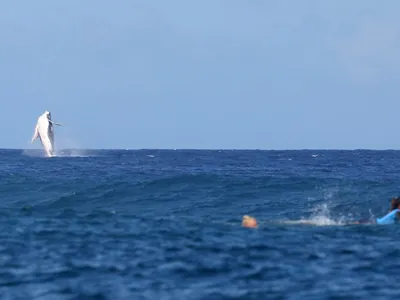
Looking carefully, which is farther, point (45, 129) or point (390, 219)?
point (45, 129)

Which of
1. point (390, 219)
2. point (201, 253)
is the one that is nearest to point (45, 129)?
point (390, 219)

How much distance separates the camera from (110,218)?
21.2 m

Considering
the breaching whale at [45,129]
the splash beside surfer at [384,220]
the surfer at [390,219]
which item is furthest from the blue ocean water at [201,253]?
the breaching whale at [45,129]

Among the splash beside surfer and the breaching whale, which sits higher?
the breaching whale

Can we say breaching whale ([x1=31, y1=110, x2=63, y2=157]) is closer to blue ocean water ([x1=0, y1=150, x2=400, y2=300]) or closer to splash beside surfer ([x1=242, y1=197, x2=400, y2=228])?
blue ocean water ([x1=0, y1=150, x2=400, y2=300])

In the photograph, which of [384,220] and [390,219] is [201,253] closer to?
[384,220]

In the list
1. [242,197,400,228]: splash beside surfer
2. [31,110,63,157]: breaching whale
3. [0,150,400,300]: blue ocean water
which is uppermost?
[31,110,63,157]: breaching whale

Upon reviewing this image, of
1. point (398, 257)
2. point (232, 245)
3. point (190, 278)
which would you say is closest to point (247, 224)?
point (232, 245)

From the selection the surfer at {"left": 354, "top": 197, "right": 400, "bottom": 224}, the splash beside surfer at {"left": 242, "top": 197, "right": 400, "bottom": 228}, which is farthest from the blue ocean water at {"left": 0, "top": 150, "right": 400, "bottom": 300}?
the surfer at {"left": 354, "top": 197, "right": 400, "bottom": 224}

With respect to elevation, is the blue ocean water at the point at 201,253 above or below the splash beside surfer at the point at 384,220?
below

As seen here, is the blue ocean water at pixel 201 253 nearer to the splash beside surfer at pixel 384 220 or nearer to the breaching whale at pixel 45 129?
the splash beside surfer at pixel 384 220

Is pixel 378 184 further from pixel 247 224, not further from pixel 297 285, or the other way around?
pixel 297 285

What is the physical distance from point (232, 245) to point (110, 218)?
6005 mm

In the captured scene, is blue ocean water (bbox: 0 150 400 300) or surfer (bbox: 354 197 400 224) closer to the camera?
blue ocean water (bbox: 0 150 400 300)
